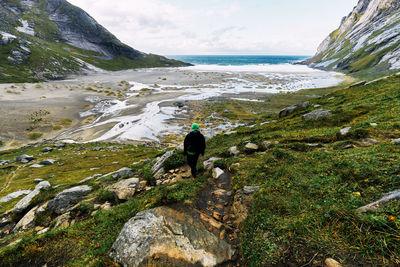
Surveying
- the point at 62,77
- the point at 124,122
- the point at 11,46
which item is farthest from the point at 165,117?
the point at 11,46

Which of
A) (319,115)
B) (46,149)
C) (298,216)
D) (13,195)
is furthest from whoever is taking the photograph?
(46,149)

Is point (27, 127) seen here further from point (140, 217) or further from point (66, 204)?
point (140, 217)

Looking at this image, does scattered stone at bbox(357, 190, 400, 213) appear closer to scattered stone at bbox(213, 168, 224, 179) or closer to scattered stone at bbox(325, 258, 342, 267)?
scattered stone at bbox(325, 258, 342, 267)

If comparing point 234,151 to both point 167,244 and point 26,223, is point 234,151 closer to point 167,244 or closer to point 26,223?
point 167,244

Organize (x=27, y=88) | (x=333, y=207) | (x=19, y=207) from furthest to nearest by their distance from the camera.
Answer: (x=27, y=88)
(x=19, y=207)
(x=333, y=207)

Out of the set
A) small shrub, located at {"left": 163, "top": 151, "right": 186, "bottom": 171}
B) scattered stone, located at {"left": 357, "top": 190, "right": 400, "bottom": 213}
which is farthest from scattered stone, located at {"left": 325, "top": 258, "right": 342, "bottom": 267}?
small shrub, located at {"left": 163, "top": 151, "right": 186, "bottom": 171}

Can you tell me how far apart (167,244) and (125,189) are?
6.29 m

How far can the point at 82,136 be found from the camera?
41125 millimetres

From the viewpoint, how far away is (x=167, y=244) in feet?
16.3

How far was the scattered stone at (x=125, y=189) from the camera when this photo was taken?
972 cm

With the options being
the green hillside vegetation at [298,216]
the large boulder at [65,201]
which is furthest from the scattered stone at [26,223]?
the large boulder at [65,201]

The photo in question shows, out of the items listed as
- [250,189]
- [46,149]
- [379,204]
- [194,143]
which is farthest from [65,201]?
[46,149]

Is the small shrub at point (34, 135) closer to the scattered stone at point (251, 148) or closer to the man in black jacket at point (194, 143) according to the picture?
the man in black jacket at point (194, 143)

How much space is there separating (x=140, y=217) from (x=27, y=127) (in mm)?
57121
